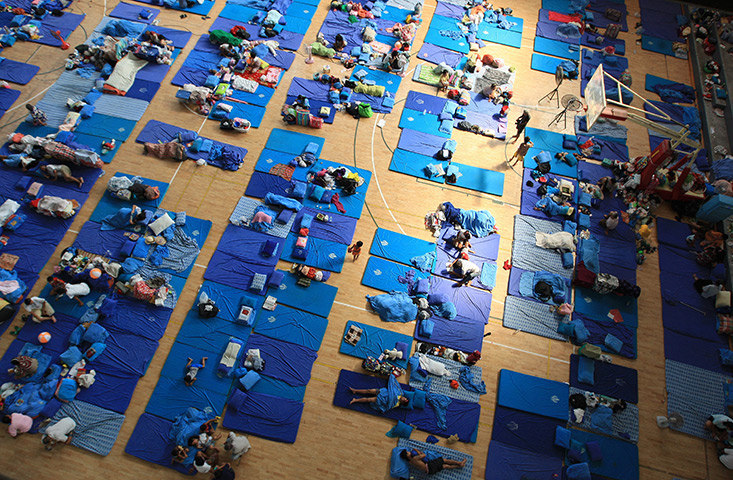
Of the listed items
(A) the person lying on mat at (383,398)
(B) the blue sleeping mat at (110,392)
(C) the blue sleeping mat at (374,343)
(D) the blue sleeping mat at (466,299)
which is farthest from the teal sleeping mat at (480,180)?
(B) the blue sleeping mat at (110,392)

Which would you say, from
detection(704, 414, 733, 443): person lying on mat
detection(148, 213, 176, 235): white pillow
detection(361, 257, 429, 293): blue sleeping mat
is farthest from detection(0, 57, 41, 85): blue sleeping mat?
detection(704, 414, 733, 443): person lying on mat

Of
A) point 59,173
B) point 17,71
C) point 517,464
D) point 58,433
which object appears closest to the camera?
point 58,433

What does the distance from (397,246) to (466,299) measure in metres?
3.29

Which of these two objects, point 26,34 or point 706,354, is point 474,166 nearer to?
point 706,354

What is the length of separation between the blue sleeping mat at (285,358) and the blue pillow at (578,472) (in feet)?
29.0

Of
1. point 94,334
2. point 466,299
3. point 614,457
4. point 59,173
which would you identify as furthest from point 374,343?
point 59,173

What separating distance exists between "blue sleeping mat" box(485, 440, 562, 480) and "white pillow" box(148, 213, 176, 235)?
45.6ft

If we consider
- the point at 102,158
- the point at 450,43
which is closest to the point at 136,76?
the point at 102,158

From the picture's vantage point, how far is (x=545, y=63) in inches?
1008

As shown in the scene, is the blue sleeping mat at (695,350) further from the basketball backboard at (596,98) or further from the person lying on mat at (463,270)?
the basketball backboard at (596,98)

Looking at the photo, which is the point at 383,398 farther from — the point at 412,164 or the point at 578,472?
the point at 412,164

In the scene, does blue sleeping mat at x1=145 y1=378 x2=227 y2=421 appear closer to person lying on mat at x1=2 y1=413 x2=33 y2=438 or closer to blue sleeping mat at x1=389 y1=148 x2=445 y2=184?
person lying on mat at x1=2 y1=413 x2=33 y2=438

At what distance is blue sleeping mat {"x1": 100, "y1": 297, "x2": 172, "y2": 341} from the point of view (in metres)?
17.2

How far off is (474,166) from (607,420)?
11.1 metres
